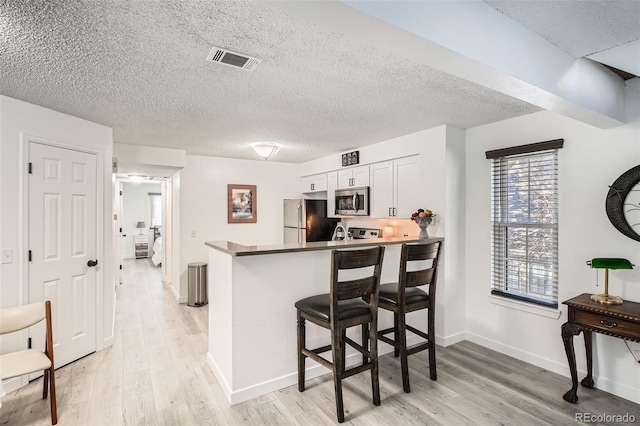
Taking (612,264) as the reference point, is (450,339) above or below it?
below

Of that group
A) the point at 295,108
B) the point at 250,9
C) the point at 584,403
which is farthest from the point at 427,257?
the point at 250,9

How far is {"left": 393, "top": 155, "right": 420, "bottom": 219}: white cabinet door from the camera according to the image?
388cm

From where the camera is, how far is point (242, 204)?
5.82 m

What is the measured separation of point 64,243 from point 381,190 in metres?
3.46

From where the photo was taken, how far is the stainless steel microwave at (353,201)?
15.1 ft

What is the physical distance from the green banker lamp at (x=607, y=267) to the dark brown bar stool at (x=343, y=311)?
1.56 meters

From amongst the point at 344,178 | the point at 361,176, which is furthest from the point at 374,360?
the point at 344,178

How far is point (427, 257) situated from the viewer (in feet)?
9.21

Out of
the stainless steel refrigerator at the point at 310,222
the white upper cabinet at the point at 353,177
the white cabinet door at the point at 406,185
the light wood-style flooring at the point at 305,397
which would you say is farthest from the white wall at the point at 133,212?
the white cabinet door at the point at 406,185

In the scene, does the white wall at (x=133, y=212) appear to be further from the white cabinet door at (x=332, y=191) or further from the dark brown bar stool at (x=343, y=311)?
the dark brown bar stool at (x=343, y=311)

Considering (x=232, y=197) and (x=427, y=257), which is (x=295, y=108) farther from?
(x=232, y=197)

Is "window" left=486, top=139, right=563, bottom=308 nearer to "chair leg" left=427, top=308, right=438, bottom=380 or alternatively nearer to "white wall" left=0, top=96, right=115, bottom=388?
"chair leg" left=427, top=308, right=438, bottom=380

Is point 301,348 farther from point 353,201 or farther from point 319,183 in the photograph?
point 319,183

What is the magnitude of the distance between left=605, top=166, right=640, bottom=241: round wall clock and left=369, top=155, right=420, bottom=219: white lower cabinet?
1.69 meters
